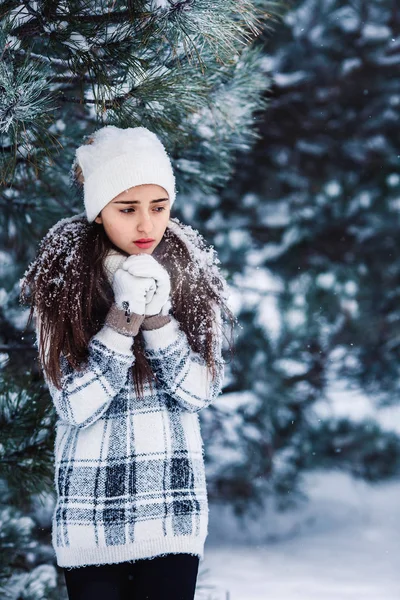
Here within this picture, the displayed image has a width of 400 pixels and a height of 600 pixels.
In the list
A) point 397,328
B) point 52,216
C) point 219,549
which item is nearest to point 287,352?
point 397,328

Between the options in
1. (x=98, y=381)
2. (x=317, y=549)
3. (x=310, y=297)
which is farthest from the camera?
(x=317, y=549)

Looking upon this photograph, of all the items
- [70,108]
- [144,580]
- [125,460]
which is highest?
[70,108]

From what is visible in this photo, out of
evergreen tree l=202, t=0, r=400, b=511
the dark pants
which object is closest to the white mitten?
the dark pants

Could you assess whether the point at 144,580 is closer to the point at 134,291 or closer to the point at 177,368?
the point at 177,368

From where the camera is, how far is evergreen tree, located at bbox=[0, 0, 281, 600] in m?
1.40

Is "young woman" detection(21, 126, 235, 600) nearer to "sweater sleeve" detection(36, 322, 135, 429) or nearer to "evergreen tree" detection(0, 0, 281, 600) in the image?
"sweater sleeve" detection(36, 322, 135, 429)

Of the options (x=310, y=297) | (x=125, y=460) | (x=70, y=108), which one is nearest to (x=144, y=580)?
(x=125, y=460)

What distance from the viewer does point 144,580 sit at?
4.47ft

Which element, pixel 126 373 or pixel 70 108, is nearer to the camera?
pixel 126 373

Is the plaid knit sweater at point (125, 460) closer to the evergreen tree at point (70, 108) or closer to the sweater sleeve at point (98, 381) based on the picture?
the sweater sleeve at point (98, 381)

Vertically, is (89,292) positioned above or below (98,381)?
above

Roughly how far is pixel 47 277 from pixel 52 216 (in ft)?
2.32

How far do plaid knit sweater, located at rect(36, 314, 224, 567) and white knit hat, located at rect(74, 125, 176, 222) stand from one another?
0.83ft

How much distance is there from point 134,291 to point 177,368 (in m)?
0.17
